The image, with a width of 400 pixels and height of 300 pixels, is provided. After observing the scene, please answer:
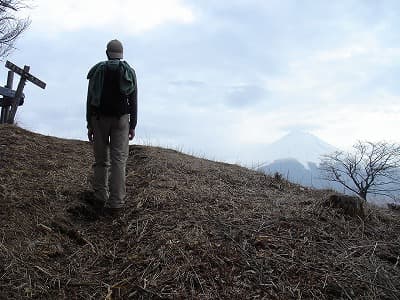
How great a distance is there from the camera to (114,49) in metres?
4.87

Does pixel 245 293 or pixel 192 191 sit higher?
pixel 192 191

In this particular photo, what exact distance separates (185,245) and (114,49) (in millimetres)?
2364

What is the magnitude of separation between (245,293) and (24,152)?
4.80 m

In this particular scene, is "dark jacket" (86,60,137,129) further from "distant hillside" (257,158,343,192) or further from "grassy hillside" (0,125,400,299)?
"distant hillside" (257,158,343,192)

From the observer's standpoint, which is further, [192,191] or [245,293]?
[192,191]

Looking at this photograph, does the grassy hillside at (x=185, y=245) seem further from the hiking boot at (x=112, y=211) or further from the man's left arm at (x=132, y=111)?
the man's left arm at (x=132, y=111)

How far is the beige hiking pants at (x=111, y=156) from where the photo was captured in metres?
4.90

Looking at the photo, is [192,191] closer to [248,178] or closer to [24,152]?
[248,178]

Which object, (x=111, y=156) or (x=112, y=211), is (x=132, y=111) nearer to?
(x=111, y=156)

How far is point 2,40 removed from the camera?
51.3 ft

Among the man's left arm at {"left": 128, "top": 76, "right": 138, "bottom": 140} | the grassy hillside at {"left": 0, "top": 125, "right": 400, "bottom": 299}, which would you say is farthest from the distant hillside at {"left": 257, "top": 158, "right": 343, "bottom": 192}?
the man's left arm at {"left": 128, "top": 76, "right": 138, "bottom": 140}

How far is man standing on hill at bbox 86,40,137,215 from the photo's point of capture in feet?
15.7

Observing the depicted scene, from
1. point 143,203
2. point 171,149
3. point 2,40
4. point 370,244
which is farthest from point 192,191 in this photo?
point 2,40

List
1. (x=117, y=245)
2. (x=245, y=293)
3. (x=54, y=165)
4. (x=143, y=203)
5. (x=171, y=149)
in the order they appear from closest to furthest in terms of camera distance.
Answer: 1. (x=245, y=293)
2. (x=117, y=245)
3. (x=143, y=203)
4. (x=54, y=165)
5. (x=171, y=149)
